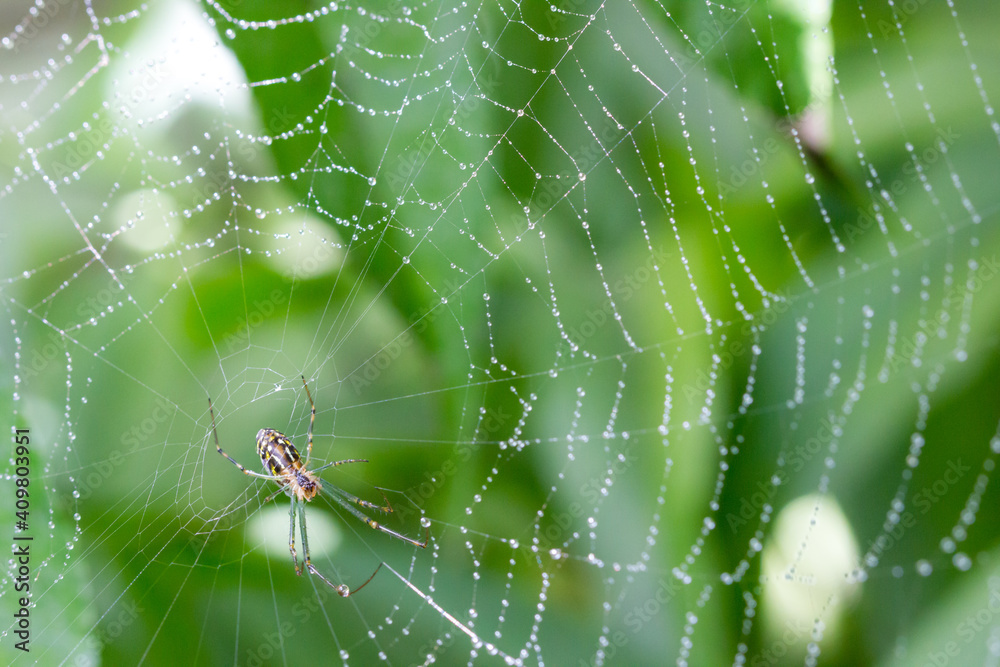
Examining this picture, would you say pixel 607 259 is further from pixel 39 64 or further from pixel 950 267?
pixel 39 64

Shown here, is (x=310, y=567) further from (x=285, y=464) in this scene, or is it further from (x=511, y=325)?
(x=511, y=325)

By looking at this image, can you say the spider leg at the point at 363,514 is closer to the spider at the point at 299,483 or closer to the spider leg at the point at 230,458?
the spider at the point at 299,483

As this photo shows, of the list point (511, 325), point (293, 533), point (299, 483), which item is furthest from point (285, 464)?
point (511, 325)

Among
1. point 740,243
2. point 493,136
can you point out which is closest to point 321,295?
point 493,136

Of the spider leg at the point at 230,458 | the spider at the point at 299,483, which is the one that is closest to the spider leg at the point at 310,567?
the spider at the point at 299,483

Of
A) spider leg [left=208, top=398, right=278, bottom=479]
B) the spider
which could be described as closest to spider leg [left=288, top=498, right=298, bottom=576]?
the spider

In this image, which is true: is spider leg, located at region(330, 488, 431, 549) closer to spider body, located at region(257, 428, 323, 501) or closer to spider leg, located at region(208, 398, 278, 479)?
spider body, located at region(257, 428, 323, 501)

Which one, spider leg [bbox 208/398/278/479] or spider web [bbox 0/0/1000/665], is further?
spider leg [bbox 208/398/278/479]
